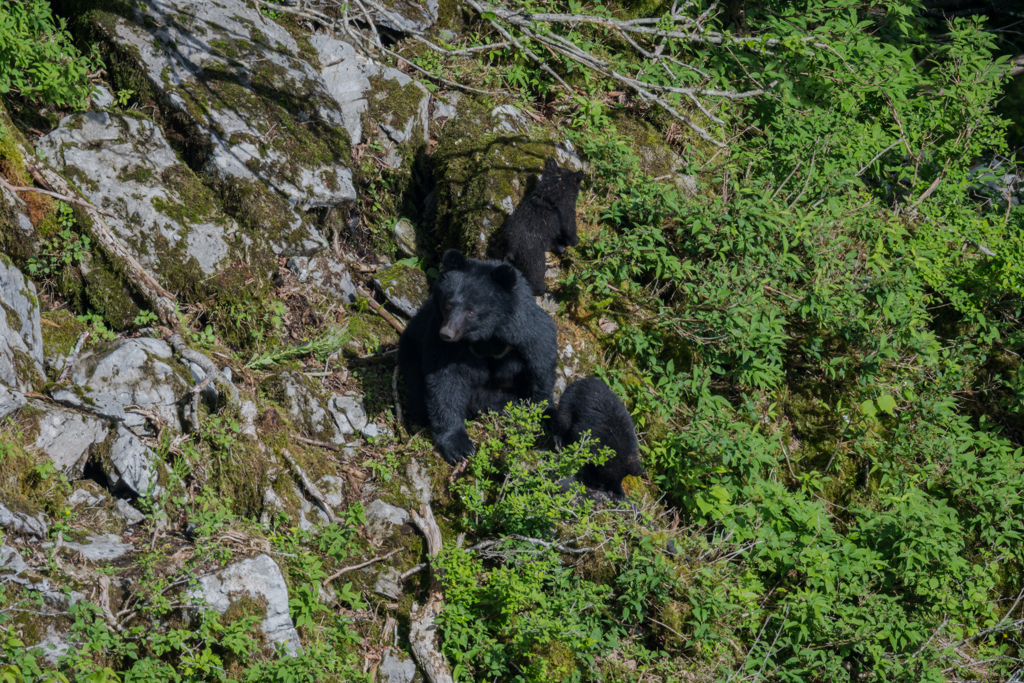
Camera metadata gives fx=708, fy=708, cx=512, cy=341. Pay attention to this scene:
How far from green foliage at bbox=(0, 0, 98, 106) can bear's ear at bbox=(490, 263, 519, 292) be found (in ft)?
11.0

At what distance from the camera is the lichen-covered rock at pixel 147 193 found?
16.6 ft

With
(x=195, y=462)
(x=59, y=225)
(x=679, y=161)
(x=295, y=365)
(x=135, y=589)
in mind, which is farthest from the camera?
(x=679, y=161)

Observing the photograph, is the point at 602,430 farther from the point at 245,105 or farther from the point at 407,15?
the point at 407,15

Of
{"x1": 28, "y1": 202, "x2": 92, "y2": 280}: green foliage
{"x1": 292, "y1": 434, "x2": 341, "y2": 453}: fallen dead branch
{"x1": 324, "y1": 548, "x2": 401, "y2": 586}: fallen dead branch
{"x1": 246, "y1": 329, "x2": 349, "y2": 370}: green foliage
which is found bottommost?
{"x1": 324, "y1": 548, "x2": 401, "y2": 586}: fallen dead branch

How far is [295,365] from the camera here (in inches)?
207

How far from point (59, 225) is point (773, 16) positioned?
24.6ft

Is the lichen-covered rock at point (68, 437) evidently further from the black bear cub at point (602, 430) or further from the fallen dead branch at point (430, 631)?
the black bear cub at point (602, 430)

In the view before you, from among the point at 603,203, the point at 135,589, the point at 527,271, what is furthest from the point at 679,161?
the point at 135,589

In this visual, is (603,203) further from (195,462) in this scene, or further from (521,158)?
(195,462)

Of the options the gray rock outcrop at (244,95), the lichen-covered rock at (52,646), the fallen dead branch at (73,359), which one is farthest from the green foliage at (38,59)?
the lichen-covered rock at (52,646)

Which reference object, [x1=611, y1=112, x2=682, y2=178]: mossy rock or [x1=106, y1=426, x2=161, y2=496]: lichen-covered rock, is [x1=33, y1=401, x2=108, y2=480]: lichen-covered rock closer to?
[x1=106, y1=426, x2=161, y2=496]: lichen-covered rock

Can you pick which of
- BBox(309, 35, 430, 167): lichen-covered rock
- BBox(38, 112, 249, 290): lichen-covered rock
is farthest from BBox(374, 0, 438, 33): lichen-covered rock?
BBox(38, 112, 249, 290): lichen-covered rock

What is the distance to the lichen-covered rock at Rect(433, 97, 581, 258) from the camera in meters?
6.34

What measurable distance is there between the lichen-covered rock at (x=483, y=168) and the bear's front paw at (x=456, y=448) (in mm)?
1857
